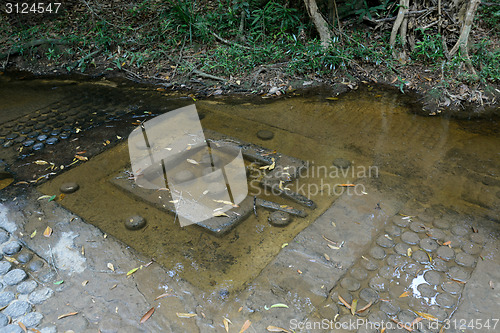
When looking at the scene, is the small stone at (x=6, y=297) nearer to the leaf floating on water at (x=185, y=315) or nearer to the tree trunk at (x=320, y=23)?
the leaf floating on water at (x=185, y=315)

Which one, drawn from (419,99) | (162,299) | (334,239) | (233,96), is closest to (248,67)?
(233,96)

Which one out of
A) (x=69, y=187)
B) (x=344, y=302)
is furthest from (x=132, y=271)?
(x=344, y=302)

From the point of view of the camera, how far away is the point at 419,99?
15.5 feet

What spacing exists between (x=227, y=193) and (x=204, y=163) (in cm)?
48

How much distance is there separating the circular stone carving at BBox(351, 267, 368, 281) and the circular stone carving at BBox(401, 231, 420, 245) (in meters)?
0.42

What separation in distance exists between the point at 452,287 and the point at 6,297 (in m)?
2.67

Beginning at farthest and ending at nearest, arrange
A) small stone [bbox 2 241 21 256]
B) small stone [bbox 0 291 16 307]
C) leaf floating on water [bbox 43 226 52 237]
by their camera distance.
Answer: leaf floating on water [bbox 43 226 52 237] → small stone [bbox 2 241 21 256] → small stone [bbox 0 291 16 307]

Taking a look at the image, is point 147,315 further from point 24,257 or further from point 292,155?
point 292,155

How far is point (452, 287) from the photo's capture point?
7.82 ft

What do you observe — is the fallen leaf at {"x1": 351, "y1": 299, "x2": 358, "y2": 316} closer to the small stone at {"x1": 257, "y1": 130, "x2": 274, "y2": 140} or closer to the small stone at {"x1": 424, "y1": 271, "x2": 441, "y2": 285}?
the small stone at {"x1": 424, "y1": 271, "x2": 441, "y2": 285}

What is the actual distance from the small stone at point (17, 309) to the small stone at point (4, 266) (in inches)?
12.4

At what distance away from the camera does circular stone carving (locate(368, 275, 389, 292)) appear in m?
2.41

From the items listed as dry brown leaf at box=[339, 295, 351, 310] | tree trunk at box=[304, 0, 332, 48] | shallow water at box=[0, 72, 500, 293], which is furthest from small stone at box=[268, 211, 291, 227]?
tree trunk at box=[304, 0, 332, 48]

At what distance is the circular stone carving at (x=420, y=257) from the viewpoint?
8.42ft
